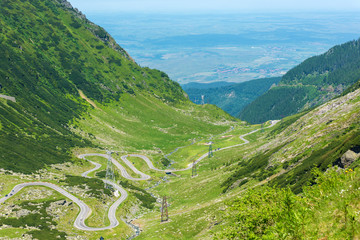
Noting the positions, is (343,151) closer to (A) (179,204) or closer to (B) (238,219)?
(B) (238,219)

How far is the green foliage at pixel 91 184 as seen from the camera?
356ft

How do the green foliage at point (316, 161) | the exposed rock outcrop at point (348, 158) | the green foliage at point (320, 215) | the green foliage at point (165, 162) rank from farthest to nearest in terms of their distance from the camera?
the green foliage at point (165, 162), the green foliage at point (316, 161), the exposed rock outcrop at point (348, 158), the green foliage at point (320, 215)

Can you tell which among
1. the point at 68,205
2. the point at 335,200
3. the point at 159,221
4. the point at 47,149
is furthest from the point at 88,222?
the point at 335,200

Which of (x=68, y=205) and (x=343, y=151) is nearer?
(x=343, y=151)

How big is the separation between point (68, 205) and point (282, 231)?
75.0 metres

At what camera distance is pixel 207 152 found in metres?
200

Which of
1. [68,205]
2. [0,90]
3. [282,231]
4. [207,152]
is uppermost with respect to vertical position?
[0,90]

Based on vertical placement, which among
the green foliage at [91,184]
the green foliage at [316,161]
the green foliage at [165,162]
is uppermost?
the green foliage at [316,161]

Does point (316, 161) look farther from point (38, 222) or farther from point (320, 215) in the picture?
point (38, 222)

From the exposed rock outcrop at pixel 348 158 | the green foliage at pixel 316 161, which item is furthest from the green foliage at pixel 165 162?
the exposed rock outcrop at pixel 348 158

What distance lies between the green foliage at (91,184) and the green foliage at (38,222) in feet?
67.6

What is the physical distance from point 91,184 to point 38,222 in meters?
34.8

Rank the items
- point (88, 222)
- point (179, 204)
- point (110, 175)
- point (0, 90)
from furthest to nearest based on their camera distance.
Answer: point (0, 90) < point (110, 175) < point (179, 204) < point (88, 222)

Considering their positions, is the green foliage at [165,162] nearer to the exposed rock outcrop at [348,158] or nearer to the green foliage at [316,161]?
the green foliage at [316,161]
